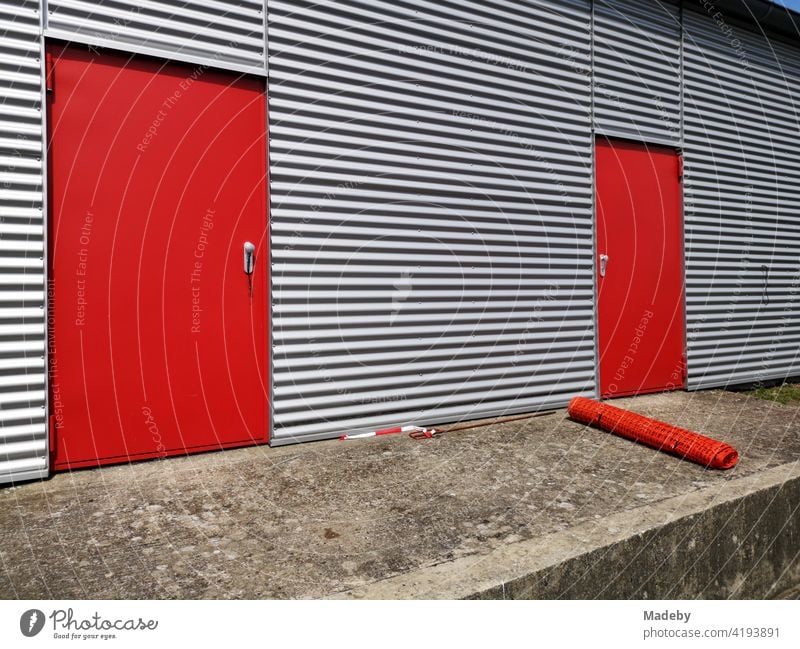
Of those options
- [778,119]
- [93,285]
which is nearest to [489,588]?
[93,285]

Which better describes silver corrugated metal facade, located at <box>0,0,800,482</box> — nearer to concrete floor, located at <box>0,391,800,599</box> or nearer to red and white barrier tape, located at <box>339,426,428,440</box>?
red and white barrier tape, located at <box>339,426,428,440</box>

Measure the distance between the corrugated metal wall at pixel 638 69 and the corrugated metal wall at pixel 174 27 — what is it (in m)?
4.00

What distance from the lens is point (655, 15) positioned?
7.04 m

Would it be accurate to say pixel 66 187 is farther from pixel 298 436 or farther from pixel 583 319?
pixel 583 319

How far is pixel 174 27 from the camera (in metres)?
4.34

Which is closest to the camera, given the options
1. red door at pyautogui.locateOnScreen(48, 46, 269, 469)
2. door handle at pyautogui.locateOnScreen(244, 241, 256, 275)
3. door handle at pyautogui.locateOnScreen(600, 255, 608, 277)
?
red door at pyautogui.locateOnScreen(48, 46, 269, 469)

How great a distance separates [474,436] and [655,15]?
226 inches

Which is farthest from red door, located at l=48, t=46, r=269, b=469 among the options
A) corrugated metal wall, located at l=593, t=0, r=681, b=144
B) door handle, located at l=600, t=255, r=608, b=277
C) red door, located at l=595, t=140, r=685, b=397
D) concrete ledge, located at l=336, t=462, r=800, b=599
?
corrugated metal wall, located at l=593, t=0, r=681, b=144

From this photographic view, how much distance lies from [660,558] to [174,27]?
4.95 metres
